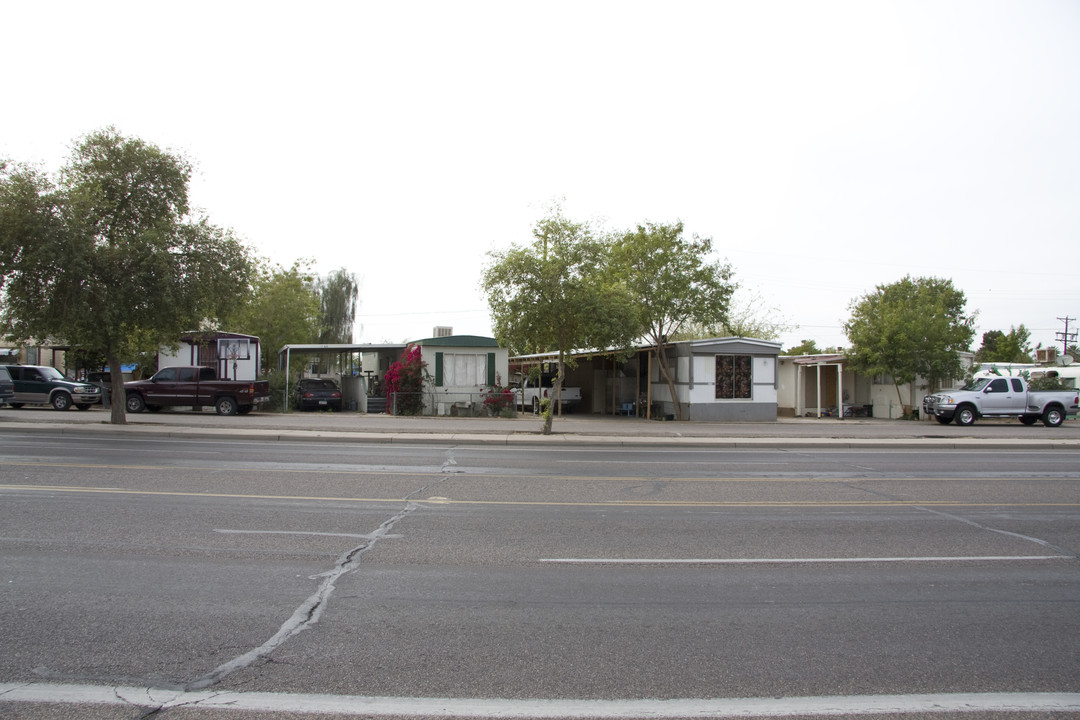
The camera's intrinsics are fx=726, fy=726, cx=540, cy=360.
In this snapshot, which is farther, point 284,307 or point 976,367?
point 284,307

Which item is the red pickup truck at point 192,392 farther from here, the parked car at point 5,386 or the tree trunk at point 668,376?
the tree trunk at point 668,376

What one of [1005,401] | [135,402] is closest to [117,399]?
[135,402]

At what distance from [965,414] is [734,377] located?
369 inches

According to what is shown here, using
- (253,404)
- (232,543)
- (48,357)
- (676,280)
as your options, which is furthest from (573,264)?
(48,357)

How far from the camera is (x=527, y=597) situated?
5.86 meters

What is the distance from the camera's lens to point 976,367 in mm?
37688

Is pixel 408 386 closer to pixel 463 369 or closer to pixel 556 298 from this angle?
pixel 463 369

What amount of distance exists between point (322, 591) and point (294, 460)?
940 centimetres

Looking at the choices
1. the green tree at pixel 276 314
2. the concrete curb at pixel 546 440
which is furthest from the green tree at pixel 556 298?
the green tree at pixel 276 314

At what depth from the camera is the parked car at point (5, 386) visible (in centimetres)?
2831

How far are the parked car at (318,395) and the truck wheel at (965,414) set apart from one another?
2612cm

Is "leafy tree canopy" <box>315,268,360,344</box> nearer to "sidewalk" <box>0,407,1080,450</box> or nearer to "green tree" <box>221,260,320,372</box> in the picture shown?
"green tree" <box>221,260,320,372</box>

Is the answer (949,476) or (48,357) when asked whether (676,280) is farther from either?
(48,357)

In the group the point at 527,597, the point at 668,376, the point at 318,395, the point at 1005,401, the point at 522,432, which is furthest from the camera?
the point at 318,395
